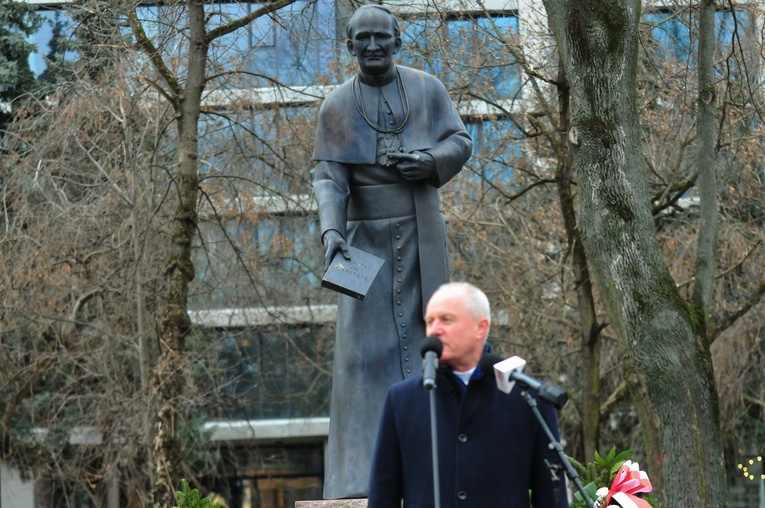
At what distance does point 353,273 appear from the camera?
25.5 feet

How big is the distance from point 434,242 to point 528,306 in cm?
1398

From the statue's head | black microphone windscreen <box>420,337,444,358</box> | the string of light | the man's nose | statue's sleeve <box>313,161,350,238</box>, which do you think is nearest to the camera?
black microphone windscreen <box>420,337,444,358</box>

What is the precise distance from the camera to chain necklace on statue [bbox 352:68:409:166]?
325 inches

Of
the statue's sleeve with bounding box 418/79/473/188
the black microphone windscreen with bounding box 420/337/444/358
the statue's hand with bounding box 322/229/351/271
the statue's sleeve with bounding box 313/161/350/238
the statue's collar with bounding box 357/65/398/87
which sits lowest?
the black microphone windscreen with bounding box 420/337/444/358

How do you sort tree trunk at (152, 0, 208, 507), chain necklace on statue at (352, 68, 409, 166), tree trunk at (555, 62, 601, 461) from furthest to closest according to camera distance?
tree trunk at (555, 62, 601, 461) → tree trunk at (152, 0, 208, 507) → chain necklace on statue at (352, 68, 409, 166)

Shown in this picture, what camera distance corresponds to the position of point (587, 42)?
1209 cm

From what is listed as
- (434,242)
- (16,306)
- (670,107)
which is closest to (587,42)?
(434,242)

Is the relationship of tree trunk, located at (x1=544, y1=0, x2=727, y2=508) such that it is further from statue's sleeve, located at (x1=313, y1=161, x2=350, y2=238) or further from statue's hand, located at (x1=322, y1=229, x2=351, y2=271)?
statue's hand, located at (x1=322, y1=229, x2=351, y2=271)

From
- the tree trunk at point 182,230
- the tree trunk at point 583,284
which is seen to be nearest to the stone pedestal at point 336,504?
the tree trunk at point 182,230

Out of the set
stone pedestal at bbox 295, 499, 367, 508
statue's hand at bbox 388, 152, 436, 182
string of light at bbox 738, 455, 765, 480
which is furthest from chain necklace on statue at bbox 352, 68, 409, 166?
string of light at bbox 738, 455, 765, 480

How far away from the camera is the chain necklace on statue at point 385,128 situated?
825 cm

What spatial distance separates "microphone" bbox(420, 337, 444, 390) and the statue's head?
146 inches

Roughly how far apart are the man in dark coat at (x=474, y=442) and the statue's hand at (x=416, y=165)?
3.16 metres

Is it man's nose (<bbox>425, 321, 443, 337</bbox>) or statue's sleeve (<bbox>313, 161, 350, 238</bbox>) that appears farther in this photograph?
statue's sleeve (<bbox>313, 161, 350, 238</bbox>)
